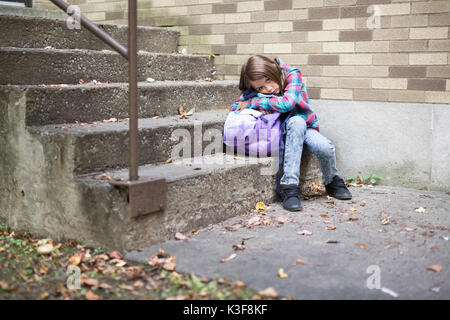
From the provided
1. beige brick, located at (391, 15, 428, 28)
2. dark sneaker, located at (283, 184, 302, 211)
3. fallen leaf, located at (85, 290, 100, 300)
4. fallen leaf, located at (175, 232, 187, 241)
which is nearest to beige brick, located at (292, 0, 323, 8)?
beige brick, located at (391, 15, 428, 28)

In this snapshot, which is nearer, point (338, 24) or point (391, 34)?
point (391, 34)

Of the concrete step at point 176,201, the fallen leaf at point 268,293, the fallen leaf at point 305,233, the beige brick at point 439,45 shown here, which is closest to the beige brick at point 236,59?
the concrete step at point 176,201

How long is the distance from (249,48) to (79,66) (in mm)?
1833

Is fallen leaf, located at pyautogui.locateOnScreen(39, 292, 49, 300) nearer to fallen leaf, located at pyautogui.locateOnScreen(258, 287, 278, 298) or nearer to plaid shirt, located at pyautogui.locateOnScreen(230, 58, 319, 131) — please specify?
fallen leaf, located at pyautogui.locateOnScreen(258, 287, 278, 298)

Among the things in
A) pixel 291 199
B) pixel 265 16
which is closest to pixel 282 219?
pixel 291 199

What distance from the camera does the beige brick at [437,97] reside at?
163 inches

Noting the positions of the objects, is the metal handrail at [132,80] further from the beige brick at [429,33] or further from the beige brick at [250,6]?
the beige brick at [429,33]

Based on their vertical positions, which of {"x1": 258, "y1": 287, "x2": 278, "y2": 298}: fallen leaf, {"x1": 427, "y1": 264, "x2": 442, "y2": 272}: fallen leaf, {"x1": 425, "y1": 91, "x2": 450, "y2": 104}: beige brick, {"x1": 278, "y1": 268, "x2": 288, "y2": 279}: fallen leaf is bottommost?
{"x1": 258, "y1": 287, "x2": 278, "y2": 298}: fallen leaf

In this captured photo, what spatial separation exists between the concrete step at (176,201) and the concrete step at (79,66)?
110cm

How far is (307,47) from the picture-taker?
4.70 m

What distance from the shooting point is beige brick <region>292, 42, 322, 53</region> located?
4645 millimetres

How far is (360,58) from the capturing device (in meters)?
4.45

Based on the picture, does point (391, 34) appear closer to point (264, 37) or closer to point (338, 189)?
point (264, 37)

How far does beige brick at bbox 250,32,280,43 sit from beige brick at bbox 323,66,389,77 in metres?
0.60
